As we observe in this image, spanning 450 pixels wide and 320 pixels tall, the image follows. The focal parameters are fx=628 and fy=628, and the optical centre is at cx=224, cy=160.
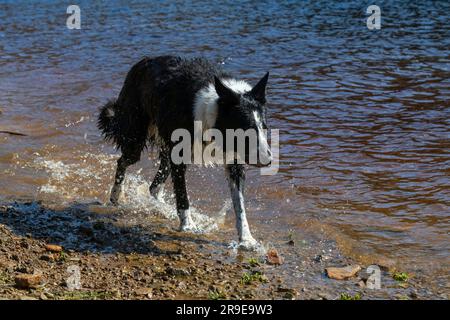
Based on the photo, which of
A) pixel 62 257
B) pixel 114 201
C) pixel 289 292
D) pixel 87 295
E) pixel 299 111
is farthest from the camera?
pixel 299 111

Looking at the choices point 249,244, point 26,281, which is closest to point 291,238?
point 249,244

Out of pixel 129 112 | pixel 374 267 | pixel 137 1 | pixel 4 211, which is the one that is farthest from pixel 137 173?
pixel 137 1

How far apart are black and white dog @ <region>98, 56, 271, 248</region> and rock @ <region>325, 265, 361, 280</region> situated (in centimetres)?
91

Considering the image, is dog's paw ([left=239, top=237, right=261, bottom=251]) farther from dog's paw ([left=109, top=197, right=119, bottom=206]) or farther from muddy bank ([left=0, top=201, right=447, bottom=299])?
dog's paw ([left=109, top=197, right=119, bottom=206])

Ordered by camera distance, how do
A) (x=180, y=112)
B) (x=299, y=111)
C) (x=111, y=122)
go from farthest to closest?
(x=299, y=111), (x=111, y=122), (x=180, y=112)

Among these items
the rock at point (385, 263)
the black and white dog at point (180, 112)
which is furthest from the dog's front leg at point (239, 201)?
the rock at point (385, 263)

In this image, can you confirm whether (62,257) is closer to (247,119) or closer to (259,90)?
(247,119)

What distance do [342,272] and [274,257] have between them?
637 millimetres

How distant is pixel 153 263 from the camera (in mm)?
5590

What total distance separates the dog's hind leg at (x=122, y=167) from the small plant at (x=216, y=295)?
265 centimetres

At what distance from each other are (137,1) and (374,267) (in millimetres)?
20515

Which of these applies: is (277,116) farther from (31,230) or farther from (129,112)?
(31,230)

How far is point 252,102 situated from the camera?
5.71 m

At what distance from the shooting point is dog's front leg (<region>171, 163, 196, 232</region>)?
644 cm
